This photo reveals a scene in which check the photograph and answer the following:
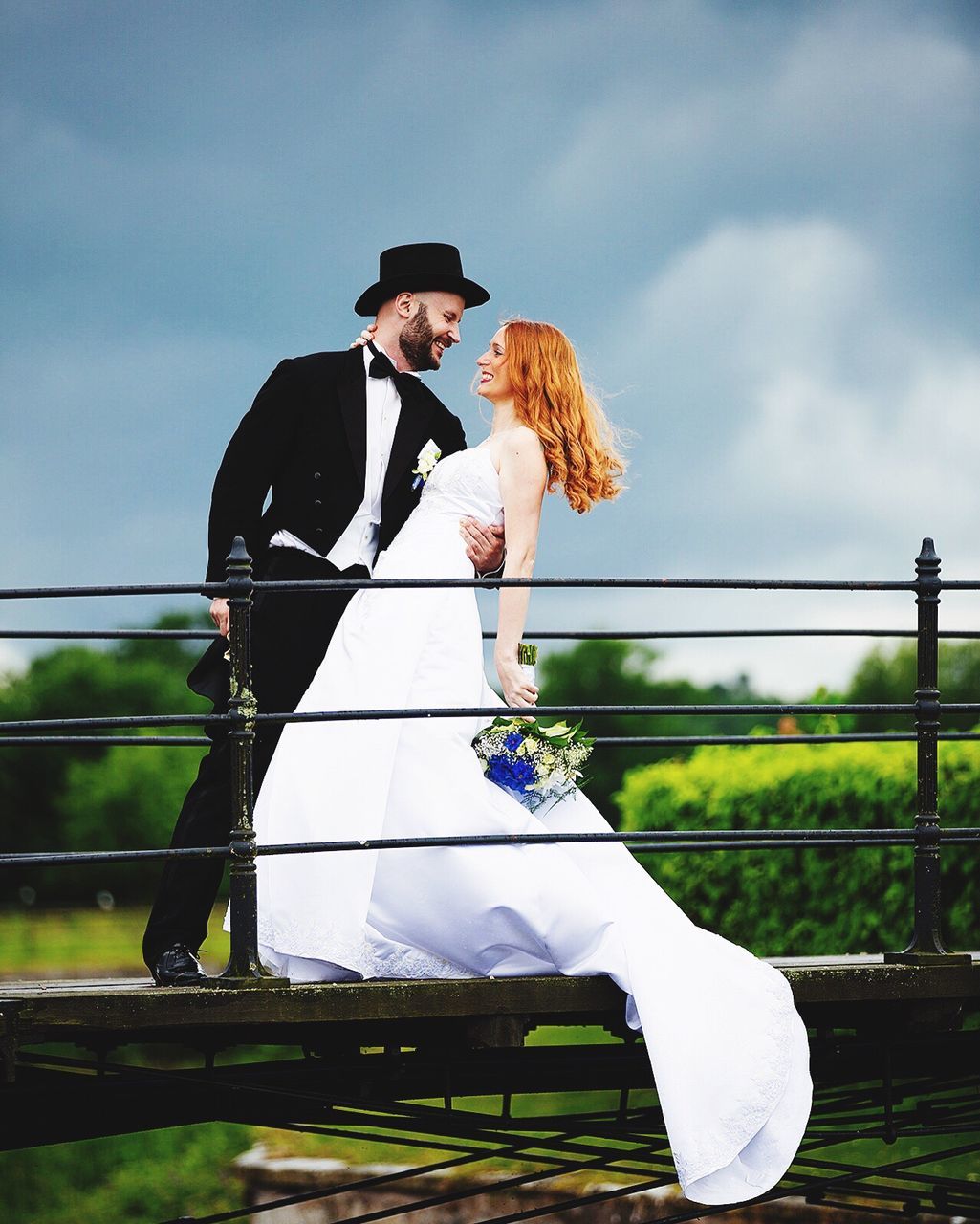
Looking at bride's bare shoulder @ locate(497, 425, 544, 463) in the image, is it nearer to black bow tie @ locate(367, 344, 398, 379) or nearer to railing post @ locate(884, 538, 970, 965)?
black bow tie @ locate(367, 344, 398, 379)

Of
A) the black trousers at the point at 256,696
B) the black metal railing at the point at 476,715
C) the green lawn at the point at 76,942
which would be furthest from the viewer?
the green lawn at the point at 76,942

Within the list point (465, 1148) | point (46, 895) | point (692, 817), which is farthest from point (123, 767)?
point (465, 1148)

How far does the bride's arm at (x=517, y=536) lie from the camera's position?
489cm

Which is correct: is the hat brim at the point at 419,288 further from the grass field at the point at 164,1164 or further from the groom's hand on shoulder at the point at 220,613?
the grass field at the point at 164,1164

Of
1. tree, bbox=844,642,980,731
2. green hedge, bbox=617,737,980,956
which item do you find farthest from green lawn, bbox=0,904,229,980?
tree, bbox=844,642,980,731

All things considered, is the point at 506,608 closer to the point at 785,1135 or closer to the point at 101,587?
the point at 101,587

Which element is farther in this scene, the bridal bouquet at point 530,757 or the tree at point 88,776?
the tree at point 88,776

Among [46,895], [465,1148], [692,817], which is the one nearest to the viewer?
[465,1148]

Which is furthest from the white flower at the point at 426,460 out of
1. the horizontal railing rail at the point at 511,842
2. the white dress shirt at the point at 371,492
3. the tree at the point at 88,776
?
the tree at the point at 88,776

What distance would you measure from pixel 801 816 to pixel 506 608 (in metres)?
8.32

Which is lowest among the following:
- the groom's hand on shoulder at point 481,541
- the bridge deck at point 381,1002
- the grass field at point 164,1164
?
the grass field at point 164,1164

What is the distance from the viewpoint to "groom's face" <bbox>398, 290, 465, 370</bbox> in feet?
17.8

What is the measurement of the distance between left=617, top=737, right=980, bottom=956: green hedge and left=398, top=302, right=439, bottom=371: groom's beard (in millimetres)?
6548

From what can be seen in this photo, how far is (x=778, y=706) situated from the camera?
458cm
